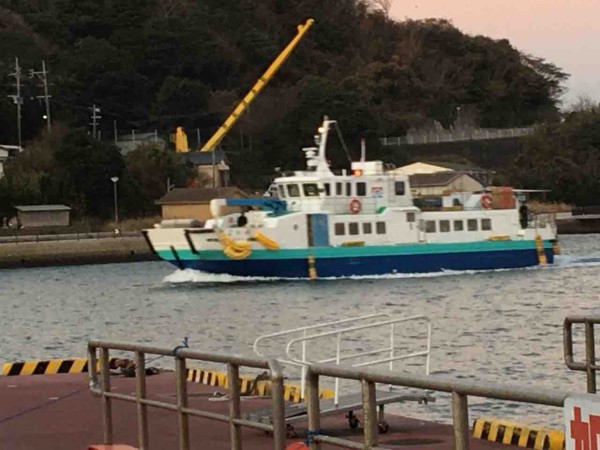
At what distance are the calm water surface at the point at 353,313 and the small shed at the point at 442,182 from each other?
18.8 meters

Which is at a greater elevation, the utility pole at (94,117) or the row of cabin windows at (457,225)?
the utility pole at (94,117)

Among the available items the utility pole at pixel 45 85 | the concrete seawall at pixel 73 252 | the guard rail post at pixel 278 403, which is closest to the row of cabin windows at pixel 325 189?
the concrete seawall at pixel 73 252

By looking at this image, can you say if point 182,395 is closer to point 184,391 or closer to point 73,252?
point 184,391

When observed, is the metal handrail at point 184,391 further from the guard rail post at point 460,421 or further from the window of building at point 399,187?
the window of building at point 399,187

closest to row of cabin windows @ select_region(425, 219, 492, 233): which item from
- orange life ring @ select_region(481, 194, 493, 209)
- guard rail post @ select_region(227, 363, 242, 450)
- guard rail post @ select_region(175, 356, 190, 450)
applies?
orange life ring @ select_region(481, 194, 493, 209)

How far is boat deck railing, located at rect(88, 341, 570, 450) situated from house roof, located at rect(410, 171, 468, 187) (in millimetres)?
67695

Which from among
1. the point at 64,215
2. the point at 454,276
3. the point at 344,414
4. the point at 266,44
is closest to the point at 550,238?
the point at 454,276

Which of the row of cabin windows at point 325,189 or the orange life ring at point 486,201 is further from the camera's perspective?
the orange life ring at point 486,201

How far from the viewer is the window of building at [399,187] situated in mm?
44969

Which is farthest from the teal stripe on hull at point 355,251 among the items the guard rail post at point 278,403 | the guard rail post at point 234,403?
the guard rail post at point 278,403

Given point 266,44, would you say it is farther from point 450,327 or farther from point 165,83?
point 450,327

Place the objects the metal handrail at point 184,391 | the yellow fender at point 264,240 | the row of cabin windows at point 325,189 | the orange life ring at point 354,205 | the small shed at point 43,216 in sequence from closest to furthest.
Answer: the metal handrail at point 184,391
the yellow fender at point 264,240
the row of cabin windows at point 325,189
the orange life ring at point 354,205
the small shed at point 43,216

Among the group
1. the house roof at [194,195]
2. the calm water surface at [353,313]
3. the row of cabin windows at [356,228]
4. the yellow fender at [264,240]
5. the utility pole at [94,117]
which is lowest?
the calm water surface at [353,313]

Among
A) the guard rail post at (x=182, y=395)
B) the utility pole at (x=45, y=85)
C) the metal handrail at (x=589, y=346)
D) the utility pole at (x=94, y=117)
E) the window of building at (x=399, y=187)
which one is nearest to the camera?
the guard rail post at (x=182, y=395)
